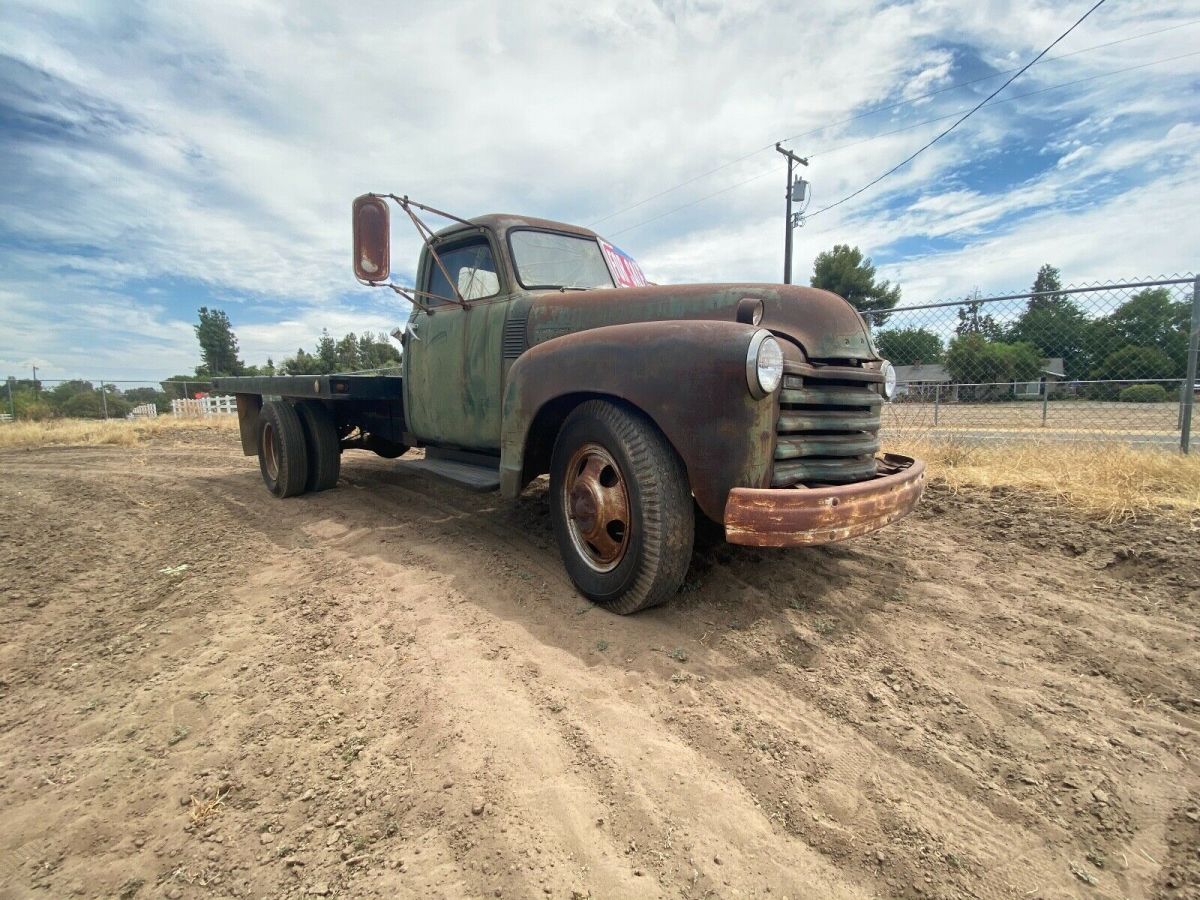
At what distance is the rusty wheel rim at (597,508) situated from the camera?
2629 mm

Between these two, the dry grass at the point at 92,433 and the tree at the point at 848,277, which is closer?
the dry grass at the point at 92,433

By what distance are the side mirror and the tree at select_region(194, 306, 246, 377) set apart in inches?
2307

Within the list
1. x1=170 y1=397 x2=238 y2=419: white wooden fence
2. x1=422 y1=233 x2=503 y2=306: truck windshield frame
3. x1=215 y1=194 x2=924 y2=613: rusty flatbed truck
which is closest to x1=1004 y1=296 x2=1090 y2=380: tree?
x1=215 y1=194 x2=924 y2=613: rusty flatbed truck

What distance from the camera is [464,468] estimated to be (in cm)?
395

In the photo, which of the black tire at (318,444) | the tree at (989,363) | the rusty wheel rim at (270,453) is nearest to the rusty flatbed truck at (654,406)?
the black tire at (318,444)

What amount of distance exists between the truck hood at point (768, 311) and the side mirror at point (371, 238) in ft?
4.53

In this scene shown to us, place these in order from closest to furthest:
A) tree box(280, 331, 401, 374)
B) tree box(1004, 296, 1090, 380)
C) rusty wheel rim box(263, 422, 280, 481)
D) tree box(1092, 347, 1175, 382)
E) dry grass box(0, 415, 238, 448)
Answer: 1. rusty wheel rim box(263, 422, 280, 481)
2. tree box(1004, 296, 1090, 380)
3. tree box(1092, 347, 1175, 382)
4. dry grass box(0, 415, 238, 448)
5. tree box(280, 331, 401, 374)

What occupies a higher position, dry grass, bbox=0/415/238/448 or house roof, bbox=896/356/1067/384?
house roof, bbox=896/356/1067/384

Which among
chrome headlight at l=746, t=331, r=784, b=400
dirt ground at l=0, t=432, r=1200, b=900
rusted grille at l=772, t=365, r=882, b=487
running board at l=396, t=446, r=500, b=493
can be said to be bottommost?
dirt ground at l=0, t=432, r=1200, b=900

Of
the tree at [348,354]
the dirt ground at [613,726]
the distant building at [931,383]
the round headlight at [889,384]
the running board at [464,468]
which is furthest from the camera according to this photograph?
the tree at [348,354]

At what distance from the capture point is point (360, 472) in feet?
23.0

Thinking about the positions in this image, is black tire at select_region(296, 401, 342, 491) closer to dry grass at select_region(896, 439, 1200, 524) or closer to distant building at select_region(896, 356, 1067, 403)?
dry grass at select_region(896, 439, 1200, 524)

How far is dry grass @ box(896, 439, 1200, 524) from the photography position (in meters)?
3.70

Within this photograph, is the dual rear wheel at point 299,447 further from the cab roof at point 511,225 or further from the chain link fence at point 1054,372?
the chain link fence at point 1054,372
